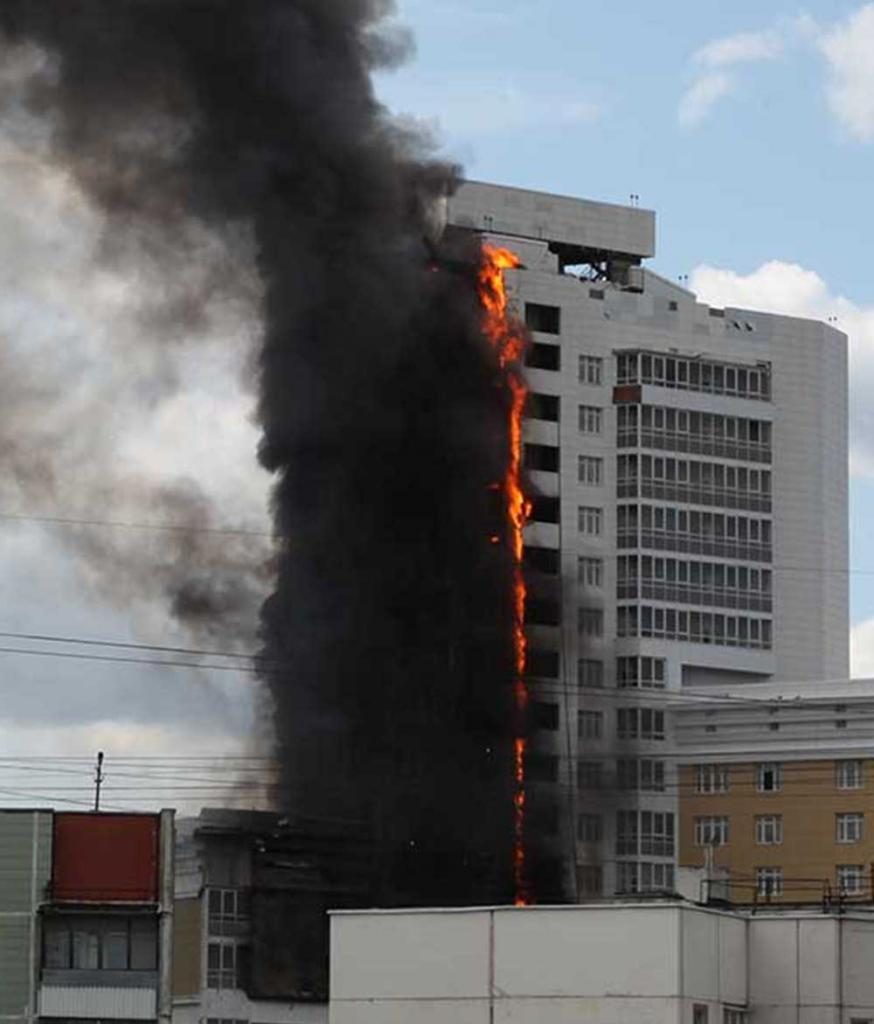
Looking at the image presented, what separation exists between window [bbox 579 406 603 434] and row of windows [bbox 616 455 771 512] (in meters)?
2.04

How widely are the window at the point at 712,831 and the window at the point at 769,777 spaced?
2.90 metres

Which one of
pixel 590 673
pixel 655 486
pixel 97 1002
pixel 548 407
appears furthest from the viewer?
pixel 655 486

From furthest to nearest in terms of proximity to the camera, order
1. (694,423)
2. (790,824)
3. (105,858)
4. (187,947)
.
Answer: (694,423)
(790,824)
(187,947)
(105,858)

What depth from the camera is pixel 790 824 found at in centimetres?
13675

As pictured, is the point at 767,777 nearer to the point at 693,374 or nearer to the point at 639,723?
the point at 639,723

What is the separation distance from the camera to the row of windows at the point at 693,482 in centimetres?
15375

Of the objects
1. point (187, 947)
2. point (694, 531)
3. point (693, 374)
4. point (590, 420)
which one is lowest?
point (187, 947)

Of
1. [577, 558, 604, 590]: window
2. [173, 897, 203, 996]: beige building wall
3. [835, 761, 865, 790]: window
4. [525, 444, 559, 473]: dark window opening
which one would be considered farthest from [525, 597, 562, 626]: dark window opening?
[173, 897, 203, 996]: beige building wall

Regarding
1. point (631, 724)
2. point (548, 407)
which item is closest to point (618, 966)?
point (631, 724)

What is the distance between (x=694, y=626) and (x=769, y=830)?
1759 centimetres

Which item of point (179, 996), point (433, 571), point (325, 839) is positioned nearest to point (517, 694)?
point (433, 571)

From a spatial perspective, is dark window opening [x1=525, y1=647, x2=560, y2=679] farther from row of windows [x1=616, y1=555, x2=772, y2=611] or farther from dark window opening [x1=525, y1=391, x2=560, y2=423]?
dark window opening [x1=525, y1=391, x2=560, y2=423]

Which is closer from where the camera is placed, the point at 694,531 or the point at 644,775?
the point at 644,775

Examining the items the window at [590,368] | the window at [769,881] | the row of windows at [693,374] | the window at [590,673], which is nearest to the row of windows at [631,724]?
the window at [590,673]
